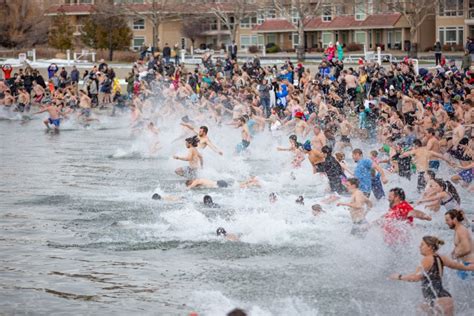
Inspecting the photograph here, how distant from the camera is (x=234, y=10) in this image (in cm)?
6203

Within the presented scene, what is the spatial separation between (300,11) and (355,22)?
44.5 ft

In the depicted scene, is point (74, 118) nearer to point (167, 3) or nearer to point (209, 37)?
point (167, 3)

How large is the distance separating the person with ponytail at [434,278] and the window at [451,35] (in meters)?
50.9

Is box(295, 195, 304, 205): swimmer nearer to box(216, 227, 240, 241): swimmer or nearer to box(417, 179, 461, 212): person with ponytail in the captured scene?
box(216, 227, 240, 241): swimmer

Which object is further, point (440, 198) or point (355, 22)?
point (355, 22)

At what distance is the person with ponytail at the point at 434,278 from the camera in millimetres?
10188

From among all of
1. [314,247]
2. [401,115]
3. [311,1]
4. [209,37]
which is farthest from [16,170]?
[209,37]

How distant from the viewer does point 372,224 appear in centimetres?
1335

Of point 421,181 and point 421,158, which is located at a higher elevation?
point 421,158

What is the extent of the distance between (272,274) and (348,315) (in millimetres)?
2060

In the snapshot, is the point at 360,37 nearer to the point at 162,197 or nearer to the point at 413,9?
the point at 413,9

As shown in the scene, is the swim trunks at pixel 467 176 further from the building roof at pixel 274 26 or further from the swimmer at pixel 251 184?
the building roof at pixel 274 26

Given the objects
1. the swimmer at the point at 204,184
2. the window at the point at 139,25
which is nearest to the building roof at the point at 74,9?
the window at the point at 139,25

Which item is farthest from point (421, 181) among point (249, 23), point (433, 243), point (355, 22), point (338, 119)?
point (249, 23)
